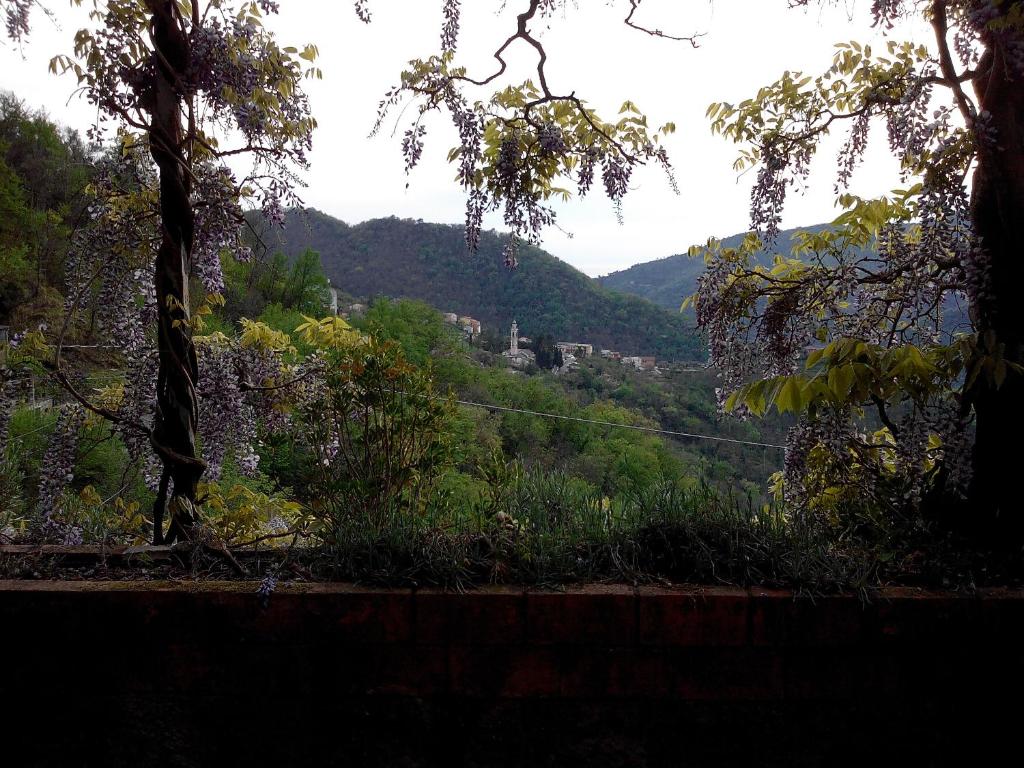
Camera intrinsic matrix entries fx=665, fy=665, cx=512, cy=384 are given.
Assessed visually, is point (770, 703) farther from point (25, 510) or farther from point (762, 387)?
point (25, 510)

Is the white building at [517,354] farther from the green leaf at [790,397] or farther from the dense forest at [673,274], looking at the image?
the green leaf at [790,397]

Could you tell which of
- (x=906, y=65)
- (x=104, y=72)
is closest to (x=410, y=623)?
(x=104, y=72)

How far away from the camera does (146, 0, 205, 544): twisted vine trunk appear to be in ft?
6.47

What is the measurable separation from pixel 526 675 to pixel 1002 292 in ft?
5.25

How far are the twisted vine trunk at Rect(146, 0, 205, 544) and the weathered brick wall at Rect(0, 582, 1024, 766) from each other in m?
0.56

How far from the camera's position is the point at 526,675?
4.76ft

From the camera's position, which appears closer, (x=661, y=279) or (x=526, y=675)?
(x=526, y=675)

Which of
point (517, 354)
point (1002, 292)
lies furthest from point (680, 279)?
point (517, 354)

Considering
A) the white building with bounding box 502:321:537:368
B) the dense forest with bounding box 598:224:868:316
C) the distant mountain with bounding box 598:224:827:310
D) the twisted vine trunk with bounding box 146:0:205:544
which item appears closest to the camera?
the twisted vine trunk with bounding box 146:0:205:544

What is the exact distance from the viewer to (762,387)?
5.71 feet

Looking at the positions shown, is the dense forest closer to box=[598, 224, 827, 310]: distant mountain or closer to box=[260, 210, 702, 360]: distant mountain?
box=[598, 224, 827, 310]: distant mountain

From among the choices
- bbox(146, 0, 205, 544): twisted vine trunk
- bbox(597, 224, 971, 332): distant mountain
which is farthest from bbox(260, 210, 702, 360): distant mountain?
bbox(146, 0, 205, 544): twisted vine trunk

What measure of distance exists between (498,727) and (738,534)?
2.45ft

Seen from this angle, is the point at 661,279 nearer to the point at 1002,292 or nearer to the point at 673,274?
the point at 673,274
